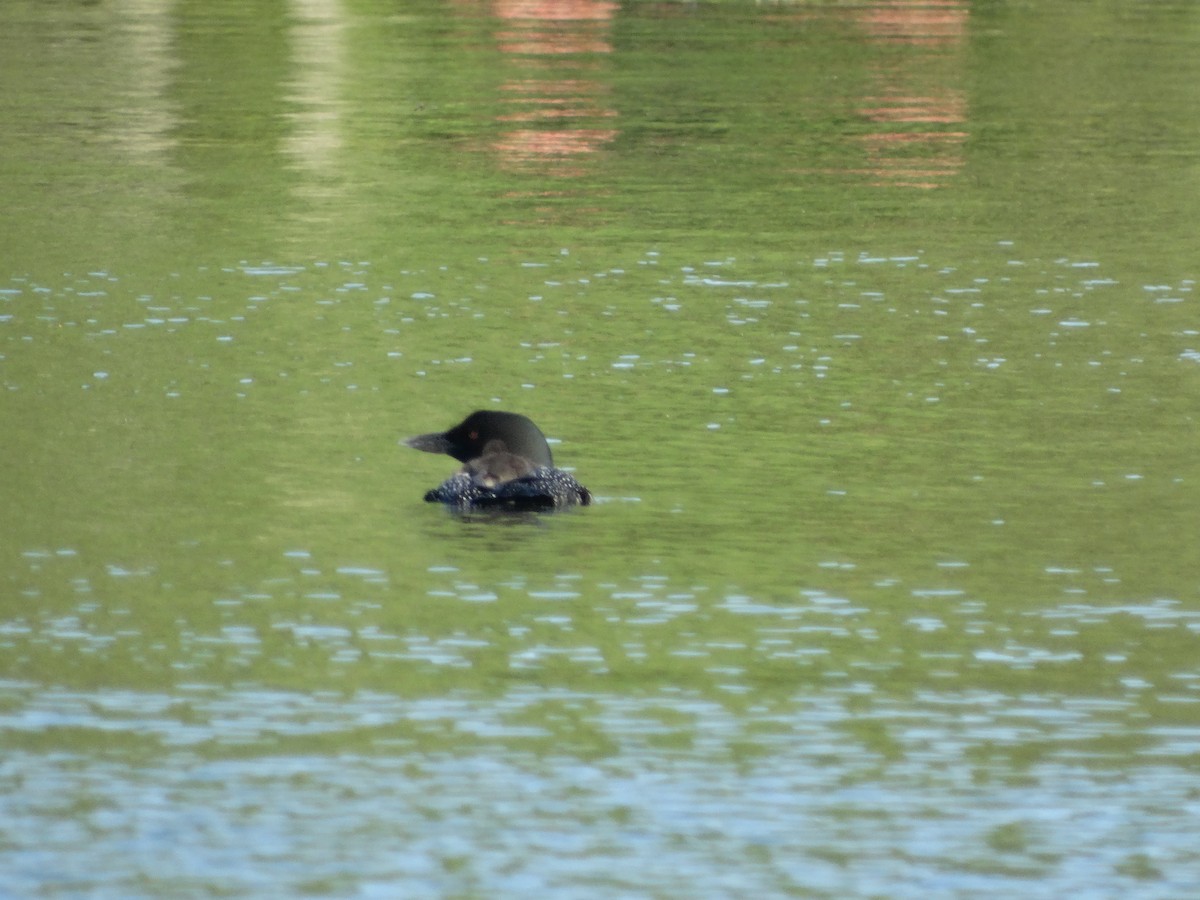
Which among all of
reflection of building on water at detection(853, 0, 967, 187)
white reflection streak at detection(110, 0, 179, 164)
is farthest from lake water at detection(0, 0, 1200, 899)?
white reflection streak at detection(110, 0, 179, 164)

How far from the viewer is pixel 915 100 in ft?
105

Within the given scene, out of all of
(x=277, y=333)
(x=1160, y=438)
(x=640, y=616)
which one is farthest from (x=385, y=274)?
(x=640, y=616)

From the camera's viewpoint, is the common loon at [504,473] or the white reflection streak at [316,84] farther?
the white reflection streak at [316,84]

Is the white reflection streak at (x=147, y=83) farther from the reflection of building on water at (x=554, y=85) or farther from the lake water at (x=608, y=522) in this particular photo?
the reflection of building on water at (x=554, y=85)

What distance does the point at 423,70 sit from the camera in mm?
35188

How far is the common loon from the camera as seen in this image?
39.6 ft

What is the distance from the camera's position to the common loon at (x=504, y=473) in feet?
39.6

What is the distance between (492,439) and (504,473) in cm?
34

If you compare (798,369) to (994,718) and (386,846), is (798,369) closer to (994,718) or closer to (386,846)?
(994,718)

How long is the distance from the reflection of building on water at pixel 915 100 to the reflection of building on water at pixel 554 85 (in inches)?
111

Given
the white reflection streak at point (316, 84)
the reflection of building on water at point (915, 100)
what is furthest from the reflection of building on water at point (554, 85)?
the reflection of building on water at point (915, 100)

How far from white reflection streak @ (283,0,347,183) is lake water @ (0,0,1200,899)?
21cm

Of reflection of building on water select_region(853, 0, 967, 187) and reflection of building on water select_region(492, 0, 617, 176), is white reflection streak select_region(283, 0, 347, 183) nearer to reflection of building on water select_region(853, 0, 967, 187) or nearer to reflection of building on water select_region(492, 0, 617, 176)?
reflection of building on water select_region(492, 0, 617, 176)

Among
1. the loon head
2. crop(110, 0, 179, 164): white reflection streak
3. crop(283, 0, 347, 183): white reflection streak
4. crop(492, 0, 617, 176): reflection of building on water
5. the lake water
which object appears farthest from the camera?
crop(110, 0, 179, 164): white reflection streak
